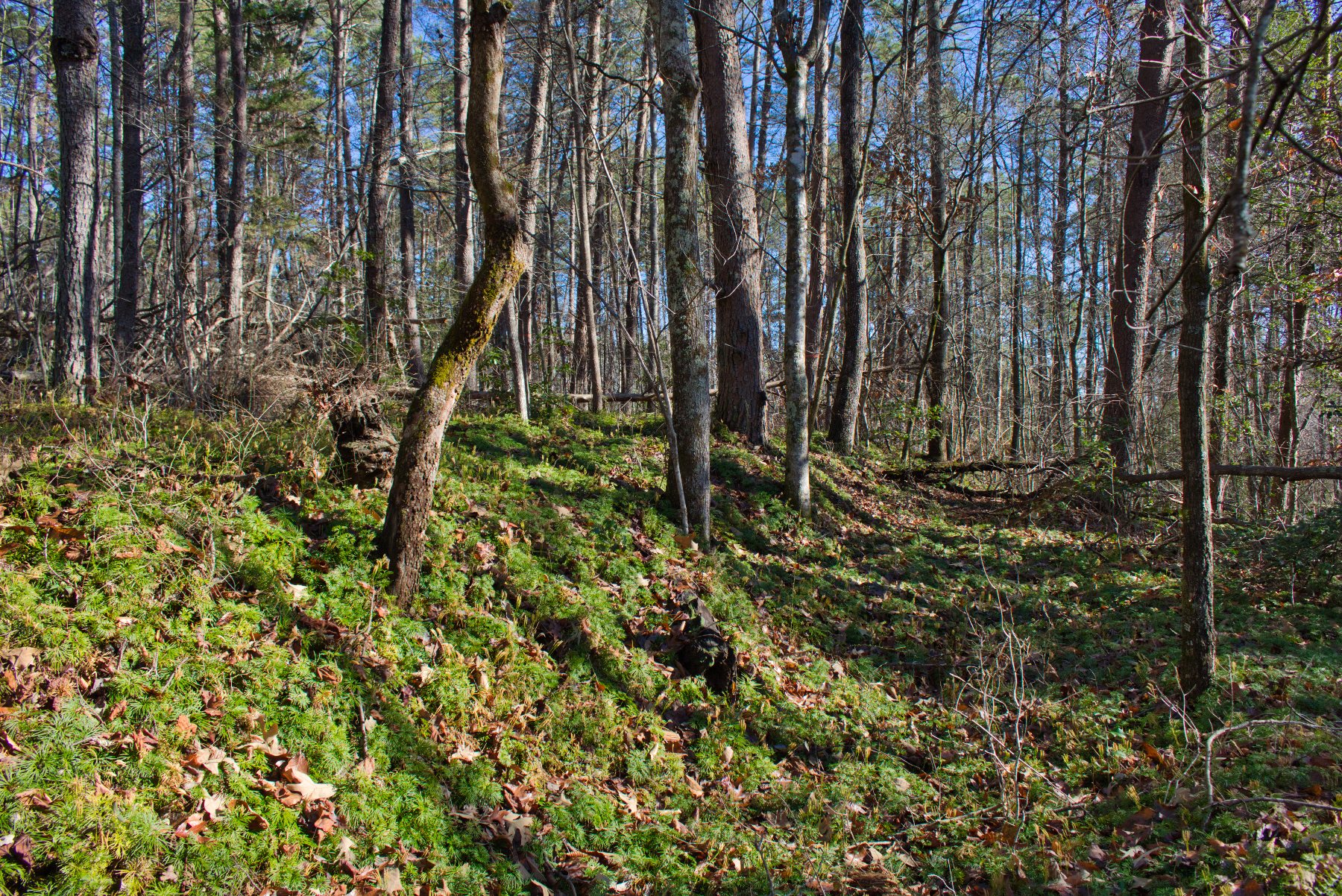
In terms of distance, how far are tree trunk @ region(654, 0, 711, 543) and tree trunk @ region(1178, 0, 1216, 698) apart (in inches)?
160

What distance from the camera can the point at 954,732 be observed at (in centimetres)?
547

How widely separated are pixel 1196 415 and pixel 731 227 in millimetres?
6446

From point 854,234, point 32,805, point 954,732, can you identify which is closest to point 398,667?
point 32,805

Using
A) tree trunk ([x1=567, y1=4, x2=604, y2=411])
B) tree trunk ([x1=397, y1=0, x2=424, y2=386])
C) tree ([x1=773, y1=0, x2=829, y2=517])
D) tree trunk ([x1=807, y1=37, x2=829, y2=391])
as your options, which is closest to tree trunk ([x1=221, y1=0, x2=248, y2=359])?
tree trunk ([x1=397, y1=0, x2=424, y2=386])

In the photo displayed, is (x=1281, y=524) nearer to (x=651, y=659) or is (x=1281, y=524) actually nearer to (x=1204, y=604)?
(x=1204, y=604)

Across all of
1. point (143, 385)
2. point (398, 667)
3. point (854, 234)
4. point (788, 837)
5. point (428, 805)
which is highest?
point (854, 234)

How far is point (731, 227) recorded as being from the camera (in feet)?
32.2

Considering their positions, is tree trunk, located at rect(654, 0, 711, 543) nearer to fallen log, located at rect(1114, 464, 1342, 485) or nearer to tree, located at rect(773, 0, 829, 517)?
tree, located at rect(773, 0, 829, 517)

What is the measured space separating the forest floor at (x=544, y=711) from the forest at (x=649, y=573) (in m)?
0.02

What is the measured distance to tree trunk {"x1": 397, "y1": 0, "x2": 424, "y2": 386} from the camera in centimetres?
1041

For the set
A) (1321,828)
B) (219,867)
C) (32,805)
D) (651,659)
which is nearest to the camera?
(32,805)

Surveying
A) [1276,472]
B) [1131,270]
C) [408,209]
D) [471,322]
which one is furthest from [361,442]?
[1131,270]

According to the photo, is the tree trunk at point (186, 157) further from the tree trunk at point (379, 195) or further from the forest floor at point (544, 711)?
the forest floor at point (544, 711)

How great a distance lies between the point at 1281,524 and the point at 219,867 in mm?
10280
